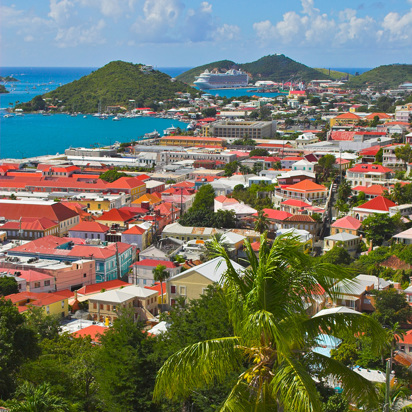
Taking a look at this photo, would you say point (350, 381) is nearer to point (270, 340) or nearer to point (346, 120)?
point (270, 340)

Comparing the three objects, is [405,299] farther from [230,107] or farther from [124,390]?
[230,107]

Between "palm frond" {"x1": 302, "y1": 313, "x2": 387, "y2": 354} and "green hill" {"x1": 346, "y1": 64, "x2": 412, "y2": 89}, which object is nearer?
"palm frond" {"x1": 302, "y1": 313, "x2": 387, "y2": 354}

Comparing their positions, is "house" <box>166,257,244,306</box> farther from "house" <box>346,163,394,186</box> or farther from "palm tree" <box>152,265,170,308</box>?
"house" <box>346,163,394,186</box>

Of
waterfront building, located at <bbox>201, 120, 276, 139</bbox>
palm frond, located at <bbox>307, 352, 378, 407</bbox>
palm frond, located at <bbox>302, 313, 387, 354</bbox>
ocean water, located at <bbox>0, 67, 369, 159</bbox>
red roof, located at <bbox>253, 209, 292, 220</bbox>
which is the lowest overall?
ocean water, located at <bbox>0, 67, 369, 159</bbox>

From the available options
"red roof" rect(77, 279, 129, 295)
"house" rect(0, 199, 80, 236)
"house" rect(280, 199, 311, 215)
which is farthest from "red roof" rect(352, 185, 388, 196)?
"red roof" rect(77, 279, 129, 295)

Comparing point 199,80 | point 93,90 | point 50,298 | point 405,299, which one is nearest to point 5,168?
point 50,298
